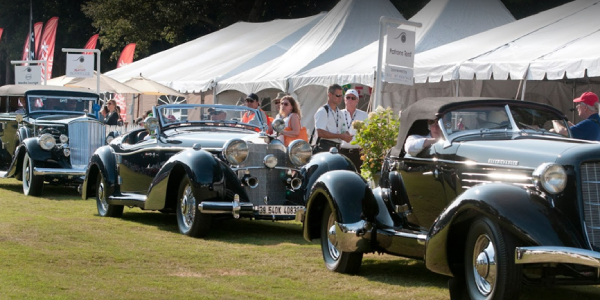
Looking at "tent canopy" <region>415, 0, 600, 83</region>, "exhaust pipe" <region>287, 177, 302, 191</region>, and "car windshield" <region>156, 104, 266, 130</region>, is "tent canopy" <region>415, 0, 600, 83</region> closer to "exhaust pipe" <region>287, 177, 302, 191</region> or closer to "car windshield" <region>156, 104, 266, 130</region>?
"car windshield" <region>156, 104, 266, 130</region>

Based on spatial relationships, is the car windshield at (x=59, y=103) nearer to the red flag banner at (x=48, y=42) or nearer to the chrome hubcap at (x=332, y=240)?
the chrome hubcap at (x=332, y=240)

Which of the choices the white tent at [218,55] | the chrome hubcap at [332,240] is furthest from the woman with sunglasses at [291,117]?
the white tent at [218,55]

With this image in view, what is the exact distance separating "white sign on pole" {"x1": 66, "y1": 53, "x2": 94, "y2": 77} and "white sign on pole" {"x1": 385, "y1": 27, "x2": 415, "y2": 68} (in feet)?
42.6

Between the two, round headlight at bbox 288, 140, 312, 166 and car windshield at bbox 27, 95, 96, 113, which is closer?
round headlight at bbox 288, 140, 312, 166

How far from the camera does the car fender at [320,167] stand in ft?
32.8

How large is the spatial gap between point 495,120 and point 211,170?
380 centimetres

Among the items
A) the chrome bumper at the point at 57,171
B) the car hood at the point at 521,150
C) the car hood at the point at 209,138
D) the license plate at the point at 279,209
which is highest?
the car hood at the point at 521,150

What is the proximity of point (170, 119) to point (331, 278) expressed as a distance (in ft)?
17.1

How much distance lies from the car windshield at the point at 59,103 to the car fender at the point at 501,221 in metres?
12.6

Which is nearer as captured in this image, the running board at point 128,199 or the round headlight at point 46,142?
the running board at point 128,199

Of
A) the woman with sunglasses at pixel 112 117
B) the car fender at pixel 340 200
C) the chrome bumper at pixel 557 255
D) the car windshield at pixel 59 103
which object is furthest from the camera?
the woman with sunglasses at pixel 112 117

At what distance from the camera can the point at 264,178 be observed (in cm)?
995

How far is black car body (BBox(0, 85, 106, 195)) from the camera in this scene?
15.2 m

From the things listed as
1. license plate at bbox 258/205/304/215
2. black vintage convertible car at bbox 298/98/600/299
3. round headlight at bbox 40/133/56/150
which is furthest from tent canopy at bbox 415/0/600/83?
black vintage convertible car at bbox 298/98/600/299
